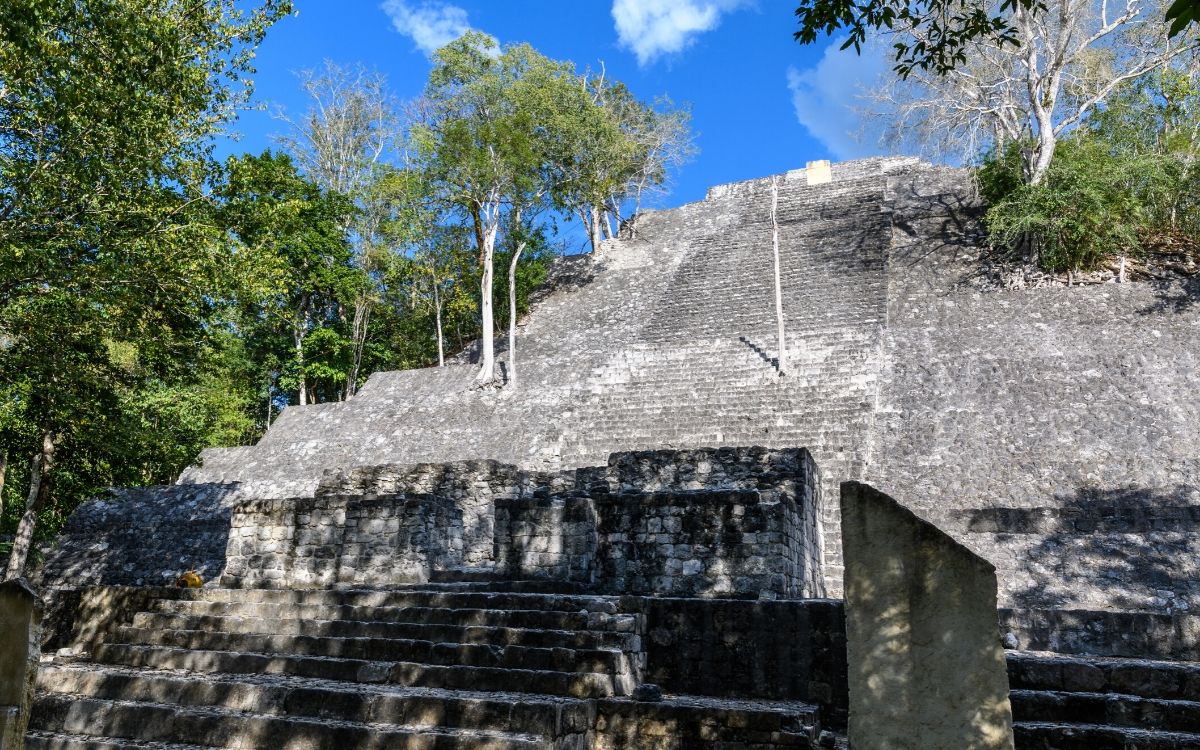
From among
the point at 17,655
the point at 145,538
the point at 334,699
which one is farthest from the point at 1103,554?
the point at 145,538

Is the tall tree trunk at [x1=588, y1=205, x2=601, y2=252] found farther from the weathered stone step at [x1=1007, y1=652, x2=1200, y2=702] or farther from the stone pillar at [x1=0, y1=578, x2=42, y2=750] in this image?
the stone pillar at [x1=0, y1=578, x2=42, y2=750]

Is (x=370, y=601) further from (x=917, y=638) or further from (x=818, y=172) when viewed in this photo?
(x=818, y=172)

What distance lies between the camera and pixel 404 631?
6.55m

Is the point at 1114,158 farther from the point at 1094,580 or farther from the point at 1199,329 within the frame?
the point at 1094,580

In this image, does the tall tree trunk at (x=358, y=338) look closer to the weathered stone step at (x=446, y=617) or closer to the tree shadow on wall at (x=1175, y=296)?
the weathered stone step at (x=446, y=617)

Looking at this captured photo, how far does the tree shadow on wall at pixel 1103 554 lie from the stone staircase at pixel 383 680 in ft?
16.1

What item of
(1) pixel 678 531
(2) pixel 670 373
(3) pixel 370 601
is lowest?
(3) pixel 370 601

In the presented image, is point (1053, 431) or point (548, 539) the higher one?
point (1053, 431)

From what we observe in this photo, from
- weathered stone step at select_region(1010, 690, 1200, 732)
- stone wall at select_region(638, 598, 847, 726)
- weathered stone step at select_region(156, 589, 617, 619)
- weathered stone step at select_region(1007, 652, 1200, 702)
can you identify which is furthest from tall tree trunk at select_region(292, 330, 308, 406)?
weathered stone step at select_region(1010, 690, 1200, 732)

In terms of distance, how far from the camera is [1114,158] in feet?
57.0

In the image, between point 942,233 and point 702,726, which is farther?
point 942,233

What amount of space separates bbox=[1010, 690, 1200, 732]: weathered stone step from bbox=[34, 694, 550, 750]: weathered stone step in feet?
9.19

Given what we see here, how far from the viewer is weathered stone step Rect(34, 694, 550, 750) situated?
14.8 ft

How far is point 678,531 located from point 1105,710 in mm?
3559
